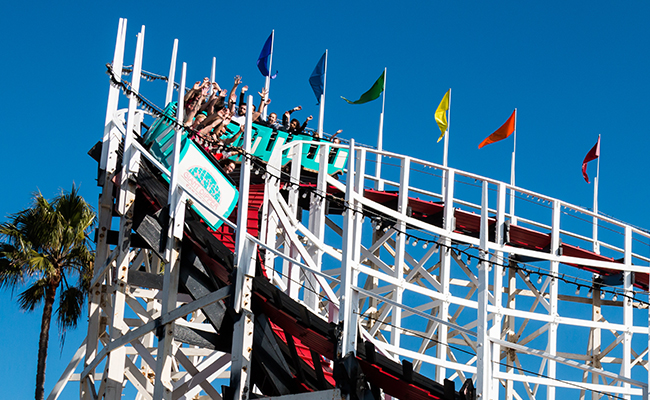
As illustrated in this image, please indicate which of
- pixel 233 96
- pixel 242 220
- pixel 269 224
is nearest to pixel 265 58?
pixel 233 96

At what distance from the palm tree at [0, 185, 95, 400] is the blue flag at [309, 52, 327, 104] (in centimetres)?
804

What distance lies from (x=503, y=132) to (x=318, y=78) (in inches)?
210

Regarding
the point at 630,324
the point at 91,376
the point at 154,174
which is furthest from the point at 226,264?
the point at 630,324

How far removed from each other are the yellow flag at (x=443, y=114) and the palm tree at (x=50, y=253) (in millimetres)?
10597

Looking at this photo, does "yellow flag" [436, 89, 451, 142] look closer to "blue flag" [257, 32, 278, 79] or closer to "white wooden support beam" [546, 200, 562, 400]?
"blue flag" [257, 32, 278, 79]

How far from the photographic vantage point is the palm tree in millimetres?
18219

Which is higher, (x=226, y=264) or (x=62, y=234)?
(x=62, y=234)

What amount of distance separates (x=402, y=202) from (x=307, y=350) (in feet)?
15.8

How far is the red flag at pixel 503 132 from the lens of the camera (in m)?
25.2

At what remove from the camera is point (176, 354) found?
14602 millimetres

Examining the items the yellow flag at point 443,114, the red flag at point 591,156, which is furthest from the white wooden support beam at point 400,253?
the red flag at point 591,156

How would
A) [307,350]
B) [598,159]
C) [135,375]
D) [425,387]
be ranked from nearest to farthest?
[425,387], [307,350], [135,375], [598,159]

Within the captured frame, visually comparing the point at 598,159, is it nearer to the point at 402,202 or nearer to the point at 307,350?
the point at 402,202

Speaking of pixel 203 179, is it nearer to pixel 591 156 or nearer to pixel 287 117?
pixel 287 117
